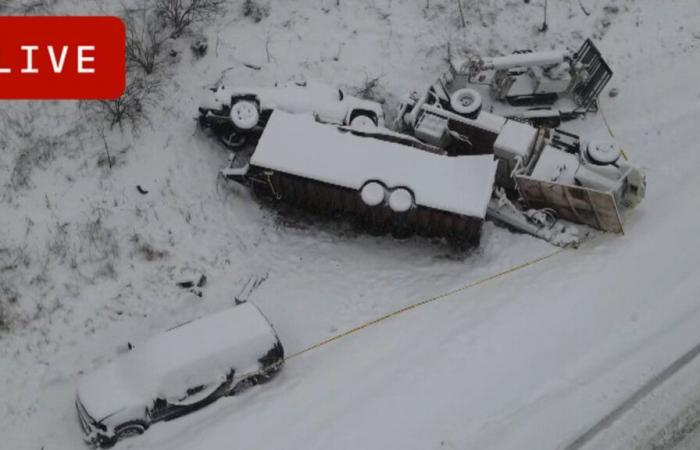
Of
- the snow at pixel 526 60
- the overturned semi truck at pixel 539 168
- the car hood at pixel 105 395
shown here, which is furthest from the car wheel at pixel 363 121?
the car hood at pixel 105 395

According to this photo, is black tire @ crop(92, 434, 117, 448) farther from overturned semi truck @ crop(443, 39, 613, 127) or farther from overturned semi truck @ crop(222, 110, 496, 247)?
A: overturned semi truck @ crop(443, 39, 613, 127)

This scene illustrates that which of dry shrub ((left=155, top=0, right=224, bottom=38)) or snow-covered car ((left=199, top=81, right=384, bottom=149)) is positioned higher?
dry shrub ((left=155, top=0, right=224, bottom=38))

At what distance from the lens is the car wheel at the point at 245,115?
594 inches

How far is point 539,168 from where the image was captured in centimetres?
1497

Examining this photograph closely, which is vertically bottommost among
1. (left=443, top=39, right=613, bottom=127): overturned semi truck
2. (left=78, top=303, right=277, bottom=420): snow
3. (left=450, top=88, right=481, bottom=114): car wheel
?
(left=78, top=303, right=277, bottom=420): snow

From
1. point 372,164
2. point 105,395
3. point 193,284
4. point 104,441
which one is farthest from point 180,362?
point 372,164

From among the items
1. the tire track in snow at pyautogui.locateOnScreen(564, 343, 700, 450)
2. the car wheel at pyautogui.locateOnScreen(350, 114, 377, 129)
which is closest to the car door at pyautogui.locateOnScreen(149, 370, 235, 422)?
the tire track in snow at pyautogui.locateOnScreen(564, 343, 700, 450)

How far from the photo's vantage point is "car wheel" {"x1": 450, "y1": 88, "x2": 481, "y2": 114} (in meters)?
15.5

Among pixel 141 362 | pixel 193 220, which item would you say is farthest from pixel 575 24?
pixel 141 362

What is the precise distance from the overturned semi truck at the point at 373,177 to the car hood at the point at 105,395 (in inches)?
203

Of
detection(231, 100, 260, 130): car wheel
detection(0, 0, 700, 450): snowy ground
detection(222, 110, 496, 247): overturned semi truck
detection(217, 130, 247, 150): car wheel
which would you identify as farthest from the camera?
detection(217, 130, 247, 150): car wheel

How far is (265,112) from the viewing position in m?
15.4

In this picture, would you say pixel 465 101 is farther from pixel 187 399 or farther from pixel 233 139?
→ pixel 187 399

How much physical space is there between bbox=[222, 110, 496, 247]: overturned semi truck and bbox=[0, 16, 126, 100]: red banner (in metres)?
4.04
